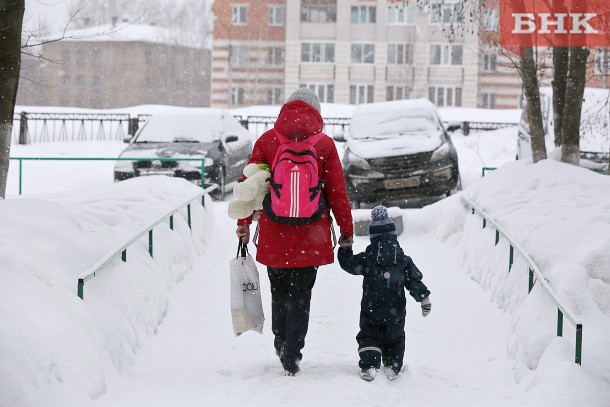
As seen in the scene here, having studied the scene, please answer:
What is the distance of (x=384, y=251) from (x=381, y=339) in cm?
59

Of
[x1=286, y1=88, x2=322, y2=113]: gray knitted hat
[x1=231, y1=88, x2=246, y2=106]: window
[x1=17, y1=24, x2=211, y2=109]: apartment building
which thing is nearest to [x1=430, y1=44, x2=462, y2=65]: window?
[x1=231, y1=88, x2=246, y2=106]: window

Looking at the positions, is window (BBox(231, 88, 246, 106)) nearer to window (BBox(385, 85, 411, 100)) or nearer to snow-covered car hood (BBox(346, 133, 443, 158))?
window (BBox(385, 85, 411, 100))

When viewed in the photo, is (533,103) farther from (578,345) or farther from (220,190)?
(578,345)

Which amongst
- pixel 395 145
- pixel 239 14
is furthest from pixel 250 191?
pixel 239 14

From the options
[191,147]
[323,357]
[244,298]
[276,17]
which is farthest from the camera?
[276,17]

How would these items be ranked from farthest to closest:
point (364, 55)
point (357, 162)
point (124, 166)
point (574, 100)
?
point (364, 55) → point (124, 166) → point (357, 162) → point (574, 100)

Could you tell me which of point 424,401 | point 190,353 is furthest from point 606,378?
point 190,353

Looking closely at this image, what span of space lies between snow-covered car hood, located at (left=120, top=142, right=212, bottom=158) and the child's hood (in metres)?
11.0

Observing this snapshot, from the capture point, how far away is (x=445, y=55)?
189 ft

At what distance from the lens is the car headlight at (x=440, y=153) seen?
48.0ft

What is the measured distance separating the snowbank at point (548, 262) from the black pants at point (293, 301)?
4.74 ft

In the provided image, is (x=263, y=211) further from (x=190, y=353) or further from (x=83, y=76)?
(x=83, y=76)

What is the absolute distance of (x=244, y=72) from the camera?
60219 millimetres

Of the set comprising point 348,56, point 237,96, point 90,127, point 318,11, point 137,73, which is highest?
point 318,11
